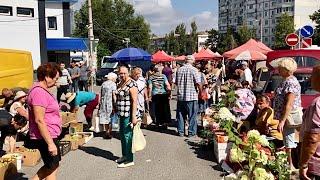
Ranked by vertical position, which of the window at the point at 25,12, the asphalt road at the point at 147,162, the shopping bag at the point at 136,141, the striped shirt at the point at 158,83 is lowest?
the asphalt road at the point at 147,162

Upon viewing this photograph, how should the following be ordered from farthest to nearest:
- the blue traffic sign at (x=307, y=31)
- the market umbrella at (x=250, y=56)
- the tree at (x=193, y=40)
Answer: the tree at (x=193, y=40), the market umbrella at (x=250, y=56), the blue traffic sign at (x=307, y=31)

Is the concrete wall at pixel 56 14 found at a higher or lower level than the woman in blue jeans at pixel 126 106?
higher

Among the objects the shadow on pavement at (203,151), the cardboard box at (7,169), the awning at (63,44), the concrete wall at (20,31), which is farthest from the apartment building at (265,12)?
the cardboard box at (7,169)

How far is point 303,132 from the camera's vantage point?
4.05 m

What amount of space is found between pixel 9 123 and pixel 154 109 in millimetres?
4643

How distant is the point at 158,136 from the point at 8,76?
4.57m

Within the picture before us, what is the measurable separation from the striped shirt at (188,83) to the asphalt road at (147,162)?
93 cm

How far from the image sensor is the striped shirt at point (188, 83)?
33.4 feet

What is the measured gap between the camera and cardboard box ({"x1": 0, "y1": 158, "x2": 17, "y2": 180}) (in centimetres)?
678

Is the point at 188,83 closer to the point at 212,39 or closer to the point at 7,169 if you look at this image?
the point at 7,169

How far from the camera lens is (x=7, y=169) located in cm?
695

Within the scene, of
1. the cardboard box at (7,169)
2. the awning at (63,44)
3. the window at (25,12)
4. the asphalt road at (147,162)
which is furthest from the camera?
the awning at (63,44)

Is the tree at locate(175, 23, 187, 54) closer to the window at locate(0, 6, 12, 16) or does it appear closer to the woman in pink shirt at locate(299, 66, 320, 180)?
the window at locate(0, 6, 12, 16)

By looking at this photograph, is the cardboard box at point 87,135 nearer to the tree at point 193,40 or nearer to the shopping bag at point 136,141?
the shopping bag at point 136,141
